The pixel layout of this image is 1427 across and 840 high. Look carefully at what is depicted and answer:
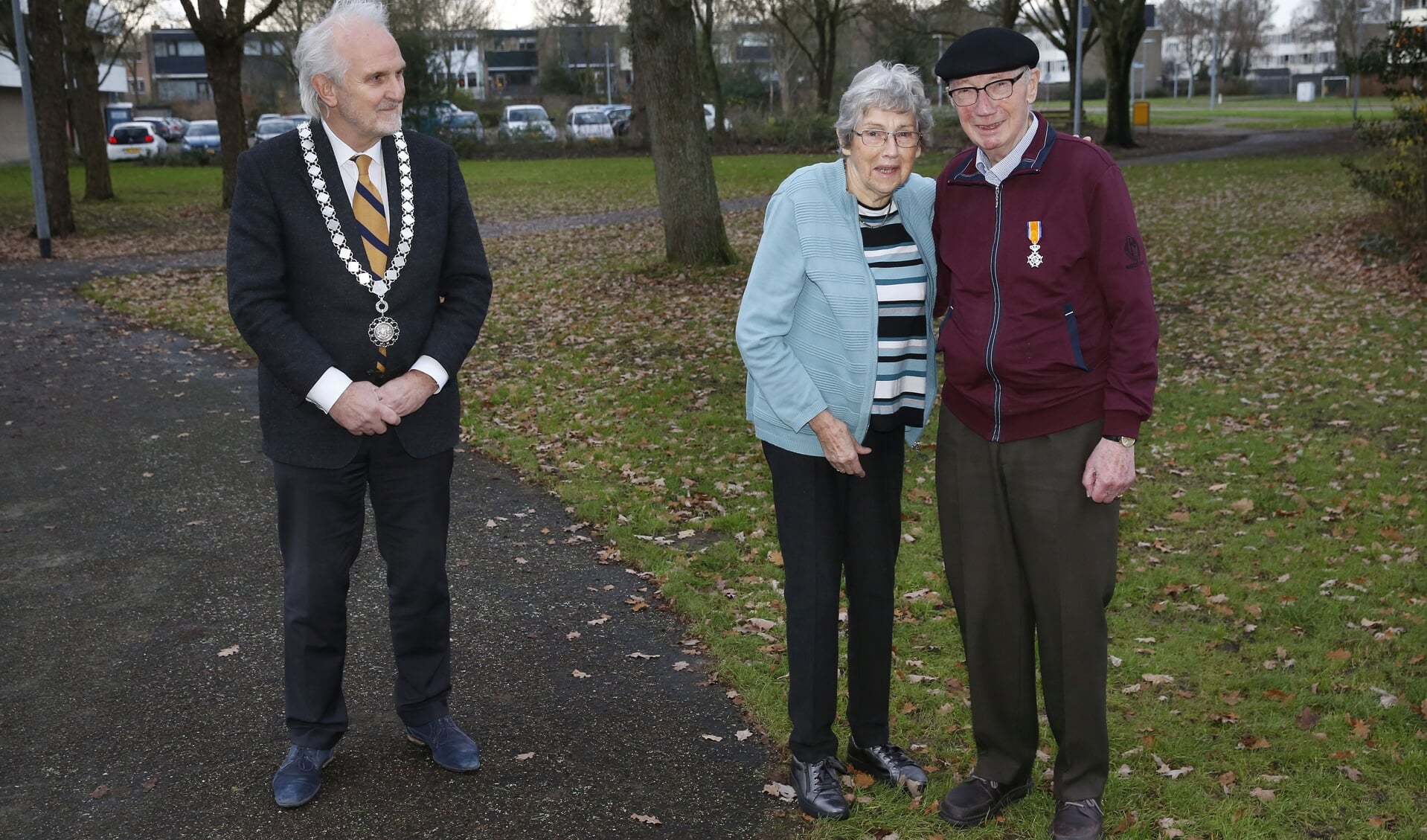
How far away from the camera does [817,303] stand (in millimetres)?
3545

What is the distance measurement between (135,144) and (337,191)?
4582 centimetres

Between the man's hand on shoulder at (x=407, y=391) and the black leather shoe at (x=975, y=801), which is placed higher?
the man's hand on shoulder at (x=407, y=391)

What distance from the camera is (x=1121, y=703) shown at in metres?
4.68

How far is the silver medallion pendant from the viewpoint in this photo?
377cm

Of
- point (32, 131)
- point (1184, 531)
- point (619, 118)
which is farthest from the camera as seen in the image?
point (619, 118)

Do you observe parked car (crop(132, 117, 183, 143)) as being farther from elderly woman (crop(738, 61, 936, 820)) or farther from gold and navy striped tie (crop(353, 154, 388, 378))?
elderly woman (crop(738, 61, 936, 820))

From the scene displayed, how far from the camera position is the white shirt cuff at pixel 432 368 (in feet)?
12.5

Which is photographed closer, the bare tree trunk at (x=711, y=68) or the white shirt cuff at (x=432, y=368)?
the white shirt cuff at (x=432, y=368)

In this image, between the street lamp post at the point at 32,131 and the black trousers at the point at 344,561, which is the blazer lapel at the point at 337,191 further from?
the street lamp post at the point at 32,131

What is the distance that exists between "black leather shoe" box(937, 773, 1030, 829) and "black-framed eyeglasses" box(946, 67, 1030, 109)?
2031mm

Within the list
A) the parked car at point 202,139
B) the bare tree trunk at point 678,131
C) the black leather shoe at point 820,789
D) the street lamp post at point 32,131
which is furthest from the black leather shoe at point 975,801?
the parked car at point 202,139

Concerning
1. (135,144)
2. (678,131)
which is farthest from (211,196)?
(678,131)

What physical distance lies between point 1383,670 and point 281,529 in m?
4.13

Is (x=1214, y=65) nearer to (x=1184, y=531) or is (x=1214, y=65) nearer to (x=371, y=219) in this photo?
(x=1184, y=531)
